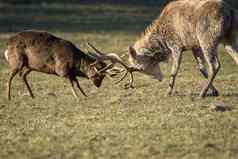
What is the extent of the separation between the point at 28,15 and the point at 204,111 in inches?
1151

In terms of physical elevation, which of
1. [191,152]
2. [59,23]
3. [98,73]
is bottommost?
[191,152]

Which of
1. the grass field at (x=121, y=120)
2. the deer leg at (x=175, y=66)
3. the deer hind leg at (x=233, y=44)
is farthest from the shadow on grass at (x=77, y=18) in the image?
the deer hind leg at (x=233, y=44)

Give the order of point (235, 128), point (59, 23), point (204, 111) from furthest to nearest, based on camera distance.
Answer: point (59, 23), point (204, 111), point (235, 128)

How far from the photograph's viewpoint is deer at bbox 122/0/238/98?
575 inches

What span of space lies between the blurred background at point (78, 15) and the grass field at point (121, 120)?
14.0 m

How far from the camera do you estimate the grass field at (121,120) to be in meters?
10.6

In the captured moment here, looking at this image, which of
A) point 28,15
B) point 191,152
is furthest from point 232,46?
point 28,15

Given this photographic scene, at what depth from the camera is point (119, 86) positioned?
17.3 metres

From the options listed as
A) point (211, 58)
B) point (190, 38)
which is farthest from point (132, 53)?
point (211, 58)

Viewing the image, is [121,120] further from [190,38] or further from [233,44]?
[233,44]

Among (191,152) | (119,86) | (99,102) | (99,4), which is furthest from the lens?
(99,4)

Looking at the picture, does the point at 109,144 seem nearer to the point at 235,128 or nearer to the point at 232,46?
the point at 235,128

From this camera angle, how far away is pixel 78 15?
140 ft

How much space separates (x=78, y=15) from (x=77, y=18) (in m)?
2.24
